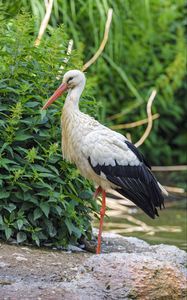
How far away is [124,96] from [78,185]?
25.9 ft

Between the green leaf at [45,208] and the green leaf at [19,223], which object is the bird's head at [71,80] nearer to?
the green leaf at [45,208]

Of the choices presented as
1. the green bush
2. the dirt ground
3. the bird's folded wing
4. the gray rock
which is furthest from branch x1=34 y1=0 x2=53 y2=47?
the gray rock

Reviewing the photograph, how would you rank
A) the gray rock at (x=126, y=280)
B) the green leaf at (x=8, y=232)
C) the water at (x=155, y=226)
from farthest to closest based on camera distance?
1. the water at (x=155, y=226)
2. the green leaf at (x=8, y=232)
3. the gray rock at (x=126, y=280)

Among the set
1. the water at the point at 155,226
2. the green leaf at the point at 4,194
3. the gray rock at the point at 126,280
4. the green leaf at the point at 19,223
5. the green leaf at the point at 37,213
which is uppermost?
the green leaf at the point at 4,194

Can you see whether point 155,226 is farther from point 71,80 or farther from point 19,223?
point 19,223

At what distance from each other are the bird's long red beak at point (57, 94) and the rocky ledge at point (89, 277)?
4.10 ft

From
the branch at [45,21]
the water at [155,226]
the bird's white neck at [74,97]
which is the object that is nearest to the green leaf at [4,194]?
the bird's white neck at [74,97]

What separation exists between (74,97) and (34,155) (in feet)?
2.30

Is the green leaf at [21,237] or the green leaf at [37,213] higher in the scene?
the green leaf at [37,213]

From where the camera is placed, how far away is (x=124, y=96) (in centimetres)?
1552

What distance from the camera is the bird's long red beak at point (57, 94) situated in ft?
24.2

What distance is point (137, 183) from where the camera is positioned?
7551 millimetres

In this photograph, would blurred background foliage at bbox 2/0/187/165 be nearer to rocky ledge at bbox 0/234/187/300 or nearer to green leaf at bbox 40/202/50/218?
green leaf at bbox 40/202/50/218

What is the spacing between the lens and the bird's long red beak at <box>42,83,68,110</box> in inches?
290
